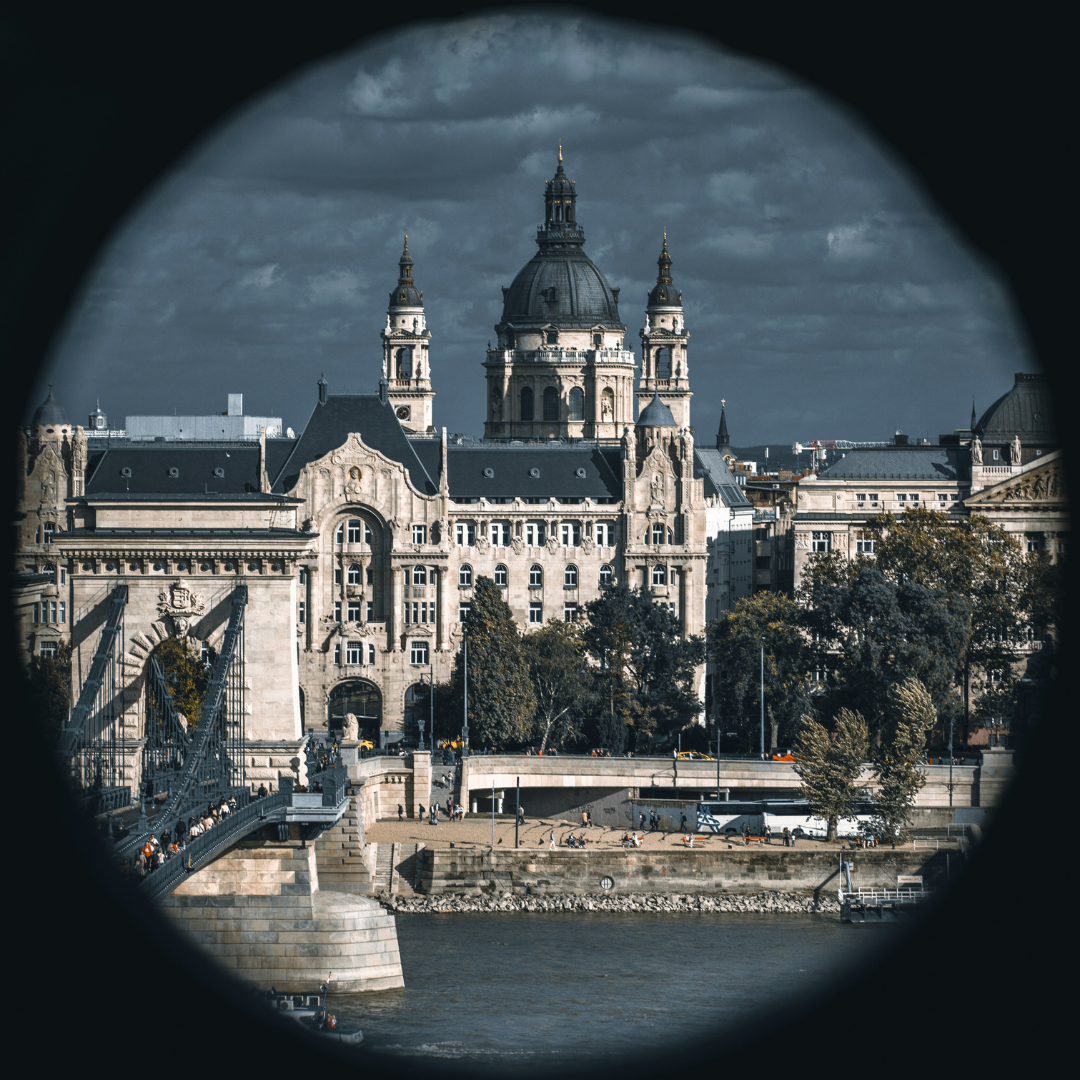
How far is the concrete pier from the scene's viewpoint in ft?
171

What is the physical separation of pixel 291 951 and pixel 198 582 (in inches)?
380

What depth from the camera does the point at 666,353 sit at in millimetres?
122000

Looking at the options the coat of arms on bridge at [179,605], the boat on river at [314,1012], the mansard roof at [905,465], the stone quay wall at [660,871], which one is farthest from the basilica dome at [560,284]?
the boat on river at [314,1012]

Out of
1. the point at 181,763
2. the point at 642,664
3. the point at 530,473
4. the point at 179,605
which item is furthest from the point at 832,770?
the point at 530,473

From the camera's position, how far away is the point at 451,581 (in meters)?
91.8

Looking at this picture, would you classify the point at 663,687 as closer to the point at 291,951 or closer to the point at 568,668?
the point at 568,668

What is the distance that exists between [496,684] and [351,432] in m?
15.5

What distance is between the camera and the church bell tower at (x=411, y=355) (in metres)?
123

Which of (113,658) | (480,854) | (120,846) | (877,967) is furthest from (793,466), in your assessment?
(877,967)

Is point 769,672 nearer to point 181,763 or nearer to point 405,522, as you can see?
point 405,522

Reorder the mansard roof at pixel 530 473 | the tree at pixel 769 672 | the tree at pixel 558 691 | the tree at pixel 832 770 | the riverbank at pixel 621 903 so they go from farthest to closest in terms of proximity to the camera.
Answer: the mansard roof at pixel 530 473 < the tree at pixel 558 691 < the tree at pixel 769 672 < the tree at pixel 832 770 < the riverbank at pixel 621 903

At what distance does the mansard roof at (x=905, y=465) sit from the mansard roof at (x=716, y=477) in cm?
582

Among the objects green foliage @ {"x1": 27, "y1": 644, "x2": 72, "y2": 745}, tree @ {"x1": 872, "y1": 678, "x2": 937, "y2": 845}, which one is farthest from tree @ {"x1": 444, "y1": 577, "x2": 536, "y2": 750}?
green foliage @ {"x1": 27, "y1": 644, "x2": 72, "y2": 745}

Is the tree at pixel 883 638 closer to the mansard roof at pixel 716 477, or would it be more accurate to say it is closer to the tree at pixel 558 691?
the tree at pixel 558 691
